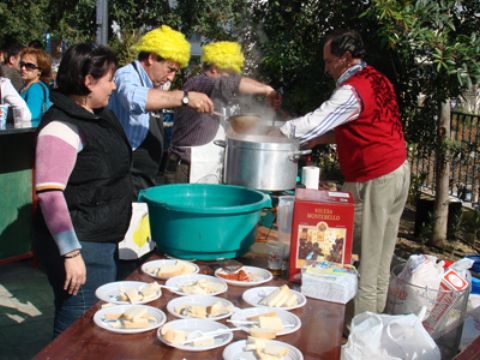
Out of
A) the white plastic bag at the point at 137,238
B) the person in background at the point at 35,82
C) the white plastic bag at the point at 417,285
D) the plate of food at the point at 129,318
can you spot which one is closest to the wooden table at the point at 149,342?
the plate of food at the point at 129,318

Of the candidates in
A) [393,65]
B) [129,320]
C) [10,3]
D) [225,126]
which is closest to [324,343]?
[129,320]

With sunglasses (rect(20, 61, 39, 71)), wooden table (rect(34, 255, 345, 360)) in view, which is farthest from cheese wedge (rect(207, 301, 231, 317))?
sunglasses (rect(20, 61, 39, 71))

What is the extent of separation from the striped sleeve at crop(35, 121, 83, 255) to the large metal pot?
1.03 m

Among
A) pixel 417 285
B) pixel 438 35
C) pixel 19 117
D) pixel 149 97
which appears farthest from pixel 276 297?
pixel 19 117

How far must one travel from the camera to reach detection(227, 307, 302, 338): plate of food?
173 cm

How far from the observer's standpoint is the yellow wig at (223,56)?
14.2 ft

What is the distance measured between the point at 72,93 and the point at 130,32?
292 inches

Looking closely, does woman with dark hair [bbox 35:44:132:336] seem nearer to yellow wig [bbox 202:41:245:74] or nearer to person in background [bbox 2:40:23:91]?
yellow wig [bbox 202:41:245:74]

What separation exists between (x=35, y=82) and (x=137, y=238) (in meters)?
2.81

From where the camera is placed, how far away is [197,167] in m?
3.73

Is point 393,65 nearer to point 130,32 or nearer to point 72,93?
point 72,93

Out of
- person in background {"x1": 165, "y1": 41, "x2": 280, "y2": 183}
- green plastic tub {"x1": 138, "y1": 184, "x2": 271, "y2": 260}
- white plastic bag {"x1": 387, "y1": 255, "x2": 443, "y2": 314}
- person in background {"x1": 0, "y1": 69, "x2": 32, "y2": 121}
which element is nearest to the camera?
green plastic tub {"x1": 138, "y1": 184, "x2": 271, "y2": 260}

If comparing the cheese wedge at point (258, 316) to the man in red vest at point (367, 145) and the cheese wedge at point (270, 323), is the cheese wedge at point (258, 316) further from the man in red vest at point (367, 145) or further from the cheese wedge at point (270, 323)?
the man in red vest at point (367, 145)

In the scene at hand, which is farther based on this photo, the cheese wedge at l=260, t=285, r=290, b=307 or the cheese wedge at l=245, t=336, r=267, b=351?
the cheese wedge at l=260, t=285, r=290, b=307
